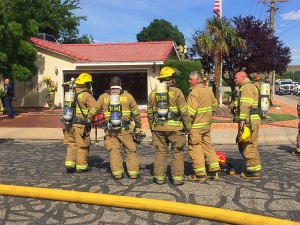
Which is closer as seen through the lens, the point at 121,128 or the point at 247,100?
the point at 247,100

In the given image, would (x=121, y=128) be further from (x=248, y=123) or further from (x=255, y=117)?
(x=255, y=117)

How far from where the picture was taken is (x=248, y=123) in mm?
5863

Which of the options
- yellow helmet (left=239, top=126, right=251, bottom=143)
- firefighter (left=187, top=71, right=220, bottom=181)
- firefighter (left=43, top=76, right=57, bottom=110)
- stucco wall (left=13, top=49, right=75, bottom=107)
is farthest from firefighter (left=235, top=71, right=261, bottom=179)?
stucco wall (left=13, top=49, right=75, bottom=107)

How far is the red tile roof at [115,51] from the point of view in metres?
19.3

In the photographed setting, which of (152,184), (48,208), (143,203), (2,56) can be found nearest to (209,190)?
(152,184)

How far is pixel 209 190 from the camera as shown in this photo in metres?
5.43

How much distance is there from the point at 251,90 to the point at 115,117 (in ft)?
7.11

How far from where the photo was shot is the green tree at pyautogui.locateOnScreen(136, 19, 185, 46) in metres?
56.5

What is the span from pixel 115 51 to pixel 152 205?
60.3 feet

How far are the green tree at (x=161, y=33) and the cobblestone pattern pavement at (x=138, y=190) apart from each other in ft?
163

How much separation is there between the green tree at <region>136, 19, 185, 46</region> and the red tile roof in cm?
3334

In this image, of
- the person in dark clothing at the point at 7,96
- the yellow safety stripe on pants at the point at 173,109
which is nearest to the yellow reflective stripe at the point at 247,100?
the yellow safety stripe on pants at the point at 173,109

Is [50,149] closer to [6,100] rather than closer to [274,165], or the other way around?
[274,165]

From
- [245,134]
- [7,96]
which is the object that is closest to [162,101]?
[245,134]
